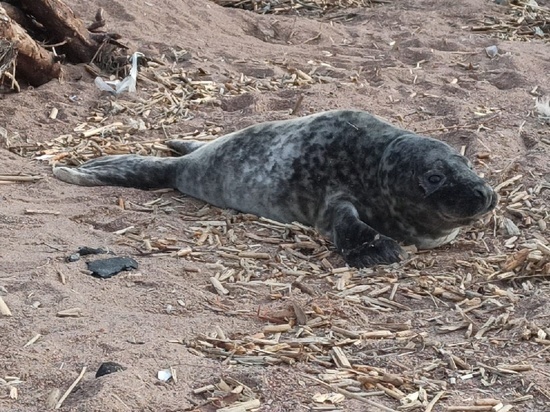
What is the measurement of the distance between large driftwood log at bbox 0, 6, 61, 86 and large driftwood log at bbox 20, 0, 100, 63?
9.9 inches

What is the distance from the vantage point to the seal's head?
5164 mm

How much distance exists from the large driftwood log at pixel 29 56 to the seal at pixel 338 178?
118 cm

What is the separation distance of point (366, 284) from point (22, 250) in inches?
64.0

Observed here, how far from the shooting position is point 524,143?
6.73m

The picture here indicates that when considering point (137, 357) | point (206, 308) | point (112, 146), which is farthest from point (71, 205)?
point (137, 357)

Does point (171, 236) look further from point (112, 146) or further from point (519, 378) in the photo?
point (519, 378)

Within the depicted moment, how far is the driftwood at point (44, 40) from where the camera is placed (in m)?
7.07

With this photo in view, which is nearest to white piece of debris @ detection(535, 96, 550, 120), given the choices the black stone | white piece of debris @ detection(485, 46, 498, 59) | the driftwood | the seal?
white piece of debris @ detection(485, 46, 498, 59)

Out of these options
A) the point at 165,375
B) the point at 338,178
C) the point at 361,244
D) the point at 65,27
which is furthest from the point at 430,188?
the point at 65,27

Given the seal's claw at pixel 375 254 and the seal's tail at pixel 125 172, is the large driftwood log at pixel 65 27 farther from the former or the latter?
the seal's claw at pixel 375 254

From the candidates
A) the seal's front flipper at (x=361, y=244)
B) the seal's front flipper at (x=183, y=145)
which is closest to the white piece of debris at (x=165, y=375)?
the seal's front flipper at (x=361, y=244)

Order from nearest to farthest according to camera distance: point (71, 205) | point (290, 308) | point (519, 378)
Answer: point (519, 378) → point (290, 308) → point (71, 205)

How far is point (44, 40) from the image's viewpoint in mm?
7828

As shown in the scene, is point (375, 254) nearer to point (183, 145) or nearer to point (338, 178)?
point (338, 178)
